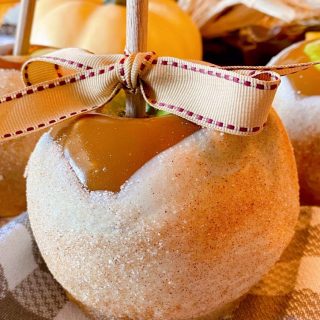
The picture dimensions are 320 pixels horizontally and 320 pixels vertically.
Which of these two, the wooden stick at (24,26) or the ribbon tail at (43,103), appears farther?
the wooden stick at (24,26)

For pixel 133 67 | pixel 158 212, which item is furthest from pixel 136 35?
pixel 158 212

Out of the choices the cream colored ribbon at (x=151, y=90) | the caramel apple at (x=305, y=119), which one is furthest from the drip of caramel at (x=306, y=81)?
the cream colored ribbon at (x=151, y=90)

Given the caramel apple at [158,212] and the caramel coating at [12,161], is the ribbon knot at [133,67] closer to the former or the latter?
the caramel apple at [158,212]

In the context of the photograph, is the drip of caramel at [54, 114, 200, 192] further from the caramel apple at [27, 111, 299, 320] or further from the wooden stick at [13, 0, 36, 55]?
the wooden stick at [13, 0, 36, 55]

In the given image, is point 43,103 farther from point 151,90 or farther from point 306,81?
point 306,81

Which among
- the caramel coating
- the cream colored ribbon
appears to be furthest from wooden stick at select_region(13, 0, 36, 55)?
the cream colored ribbon

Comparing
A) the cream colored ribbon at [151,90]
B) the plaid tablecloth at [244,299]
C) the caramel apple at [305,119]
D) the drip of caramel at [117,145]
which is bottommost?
the plaid tablecloth at [244,299]

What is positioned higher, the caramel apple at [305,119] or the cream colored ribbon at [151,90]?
the cream colored ribbon at [151,90]
